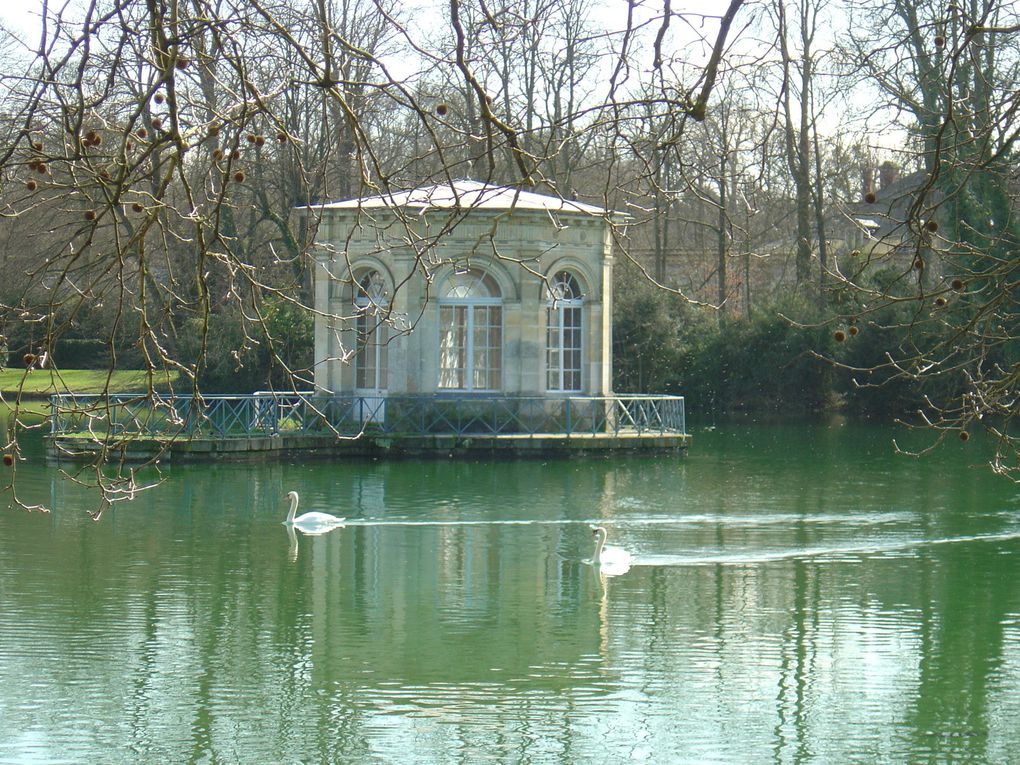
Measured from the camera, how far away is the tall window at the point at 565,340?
22922 millimetres

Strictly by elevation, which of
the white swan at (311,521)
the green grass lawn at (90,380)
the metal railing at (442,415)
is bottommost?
the white swan at (311,521)

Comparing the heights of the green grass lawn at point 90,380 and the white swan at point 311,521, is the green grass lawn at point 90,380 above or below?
above

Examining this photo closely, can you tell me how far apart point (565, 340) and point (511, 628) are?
516 inches

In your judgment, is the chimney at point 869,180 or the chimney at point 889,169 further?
the chimney at point 889,169

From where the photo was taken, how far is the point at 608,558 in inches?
500

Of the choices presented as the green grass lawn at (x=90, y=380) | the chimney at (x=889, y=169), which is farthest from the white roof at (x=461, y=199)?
the green grass lawn at (x=90, y=380)

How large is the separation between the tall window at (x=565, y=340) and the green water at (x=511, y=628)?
540cm

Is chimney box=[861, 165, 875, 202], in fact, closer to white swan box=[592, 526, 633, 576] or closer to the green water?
the green water

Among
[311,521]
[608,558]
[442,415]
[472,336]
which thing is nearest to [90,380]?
[472,336]

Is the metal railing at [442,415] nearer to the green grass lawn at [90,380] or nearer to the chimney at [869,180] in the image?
the chimney at [869,180]

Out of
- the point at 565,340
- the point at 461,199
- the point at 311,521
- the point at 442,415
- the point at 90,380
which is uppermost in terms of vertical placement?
the point at 461,199

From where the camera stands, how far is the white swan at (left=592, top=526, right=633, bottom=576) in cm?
1252

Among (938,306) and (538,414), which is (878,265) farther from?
(938,306)

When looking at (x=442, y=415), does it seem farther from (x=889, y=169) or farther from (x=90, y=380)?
(x=90, y=380)
